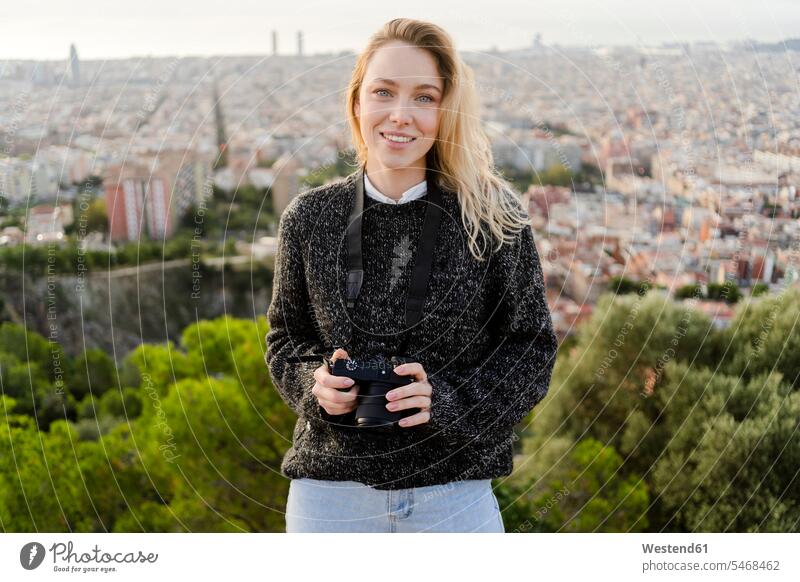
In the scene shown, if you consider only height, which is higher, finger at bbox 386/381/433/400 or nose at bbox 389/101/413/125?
nose at bbox 389/101/413/125

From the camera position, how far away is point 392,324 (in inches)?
62.4

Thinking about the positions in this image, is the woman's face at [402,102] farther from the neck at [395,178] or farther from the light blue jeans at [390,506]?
the light blue jeans at [390,506]

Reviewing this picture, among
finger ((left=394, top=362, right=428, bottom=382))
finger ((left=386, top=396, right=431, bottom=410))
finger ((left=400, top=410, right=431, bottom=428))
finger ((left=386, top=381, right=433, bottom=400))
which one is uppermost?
finger ((left=394, top=362, right=428, bottom=382))

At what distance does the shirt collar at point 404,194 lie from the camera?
1.62m

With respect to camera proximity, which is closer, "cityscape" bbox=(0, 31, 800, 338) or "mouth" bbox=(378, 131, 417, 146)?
"mouth" bbox=(378, 131, 417, 146)

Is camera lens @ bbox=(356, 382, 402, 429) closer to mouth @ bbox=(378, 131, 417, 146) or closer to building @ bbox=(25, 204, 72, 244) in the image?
mouth @ bbox=(378, 131, 417, 146)

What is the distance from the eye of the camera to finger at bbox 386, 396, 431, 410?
1486 millimetres

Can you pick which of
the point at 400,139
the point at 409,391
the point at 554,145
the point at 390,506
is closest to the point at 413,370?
the point at 409,391

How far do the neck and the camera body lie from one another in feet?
1.13

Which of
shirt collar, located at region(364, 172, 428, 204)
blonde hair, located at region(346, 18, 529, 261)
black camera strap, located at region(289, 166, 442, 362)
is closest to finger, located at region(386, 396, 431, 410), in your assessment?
black camera strap, located at region(289, 166, 442, 362)

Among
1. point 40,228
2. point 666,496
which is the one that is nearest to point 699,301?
point 666,496

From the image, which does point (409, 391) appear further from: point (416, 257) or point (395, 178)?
point (395, 178)
